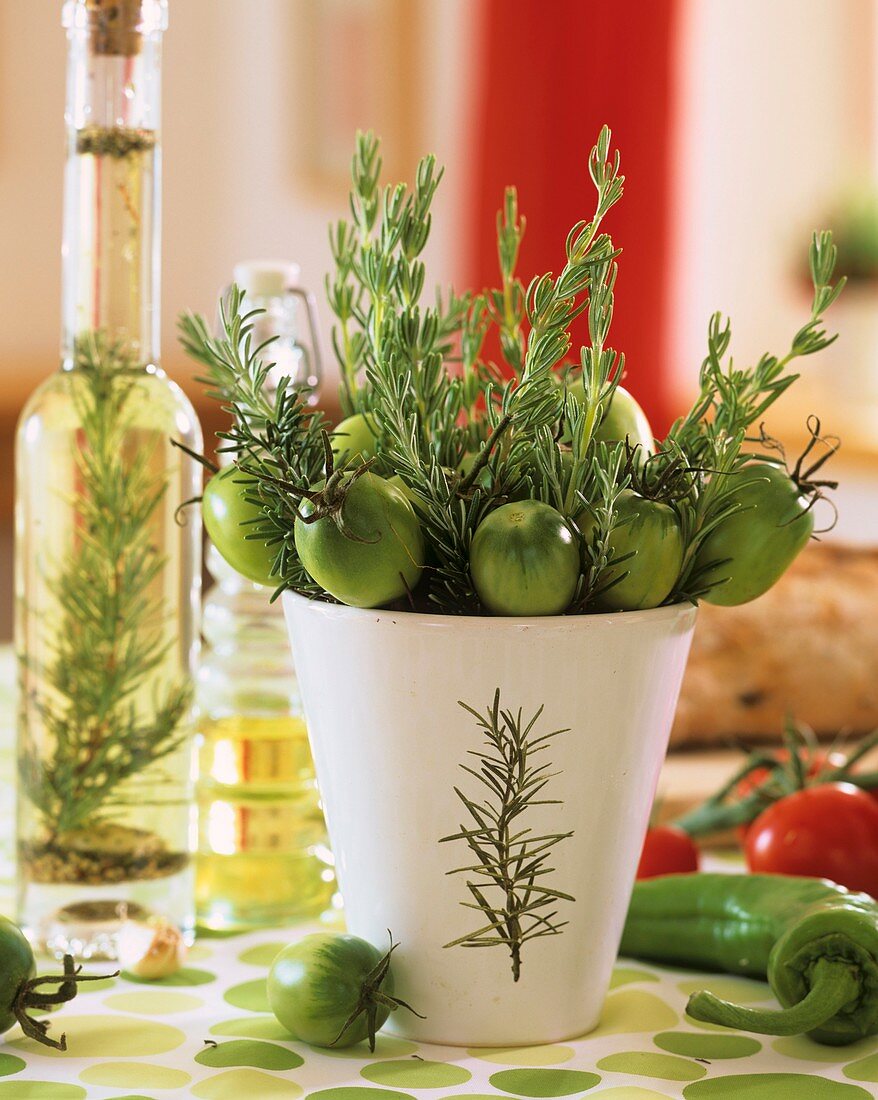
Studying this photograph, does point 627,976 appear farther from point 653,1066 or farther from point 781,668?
point 781,668

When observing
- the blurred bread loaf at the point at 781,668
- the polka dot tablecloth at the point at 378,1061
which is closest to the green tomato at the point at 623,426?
the polka dot tablecloth at the point at 378,1061

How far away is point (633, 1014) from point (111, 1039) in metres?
0.18

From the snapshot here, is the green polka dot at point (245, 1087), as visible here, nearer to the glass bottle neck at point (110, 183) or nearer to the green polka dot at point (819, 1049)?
the green polka dot at point (819, 1049)

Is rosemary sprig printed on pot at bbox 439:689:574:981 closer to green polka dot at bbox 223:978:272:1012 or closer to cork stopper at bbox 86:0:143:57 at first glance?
green polka dot at bbox 223:978:272:1012

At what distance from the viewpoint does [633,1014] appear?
1.67ft

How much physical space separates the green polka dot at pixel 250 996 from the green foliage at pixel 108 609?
109 millimetres

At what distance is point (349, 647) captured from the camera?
1.48 ft

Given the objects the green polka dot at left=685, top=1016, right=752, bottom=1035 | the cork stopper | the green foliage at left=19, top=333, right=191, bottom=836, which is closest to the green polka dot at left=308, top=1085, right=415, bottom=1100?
the green polka dot at left=685, top=1016, right=752, bottom=1035

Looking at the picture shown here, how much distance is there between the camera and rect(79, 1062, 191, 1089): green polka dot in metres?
0.43

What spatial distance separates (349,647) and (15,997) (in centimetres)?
16

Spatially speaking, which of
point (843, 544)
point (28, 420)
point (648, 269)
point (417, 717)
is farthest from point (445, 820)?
point (648, 269)

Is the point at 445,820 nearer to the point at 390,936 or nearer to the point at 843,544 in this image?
the point at 390,936

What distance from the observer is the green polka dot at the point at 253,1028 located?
479 mm

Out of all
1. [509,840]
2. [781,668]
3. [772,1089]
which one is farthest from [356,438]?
[781,668]
